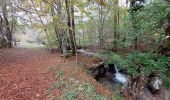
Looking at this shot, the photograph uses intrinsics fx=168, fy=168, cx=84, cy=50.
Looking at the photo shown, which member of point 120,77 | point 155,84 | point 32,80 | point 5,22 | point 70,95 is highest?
point 5,22

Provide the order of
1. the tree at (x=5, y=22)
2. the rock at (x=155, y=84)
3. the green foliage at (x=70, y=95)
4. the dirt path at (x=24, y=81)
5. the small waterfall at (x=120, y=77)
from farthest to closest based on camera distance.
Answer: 1. the tree at (x=5, y=22)
2. the small waterfall at (x=120, y=77)
3. the rock at (x=155, y=84)
4. the green foliage at (x=70, y=95)
5. the dirt path at (x=24, y=81)

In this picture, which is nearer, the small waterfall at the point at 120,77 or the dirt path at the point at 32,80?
the dirt path at the point at 32,80

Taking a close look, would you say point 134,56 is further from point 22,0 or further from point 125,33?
point 22,0

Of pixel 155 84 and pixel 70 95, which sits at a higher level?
pixel 70 95

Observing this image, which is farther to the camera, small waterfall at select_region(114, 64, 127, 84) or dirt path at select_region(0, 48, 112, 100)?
small waterfall at select_region(114, 64, 127, 84)

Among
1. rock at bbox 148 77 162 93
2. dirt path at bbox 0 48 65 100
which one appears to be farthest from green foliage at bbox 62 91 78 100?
rock at bbox 148 77 162 93

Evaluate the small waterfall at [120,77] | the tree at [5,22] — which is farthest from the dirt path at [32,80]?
the tree at [5,22]

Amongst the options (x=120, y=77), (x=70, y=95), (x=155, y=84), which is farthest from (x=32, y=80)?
(x=120, y=77)

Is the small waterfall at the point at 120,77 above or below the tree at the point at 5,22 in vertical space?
below

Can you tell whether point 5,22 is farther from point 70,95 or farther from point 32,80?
point 70,95

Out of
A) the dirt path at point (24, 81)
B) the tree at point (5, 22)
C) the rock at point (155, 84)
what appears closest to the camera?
the dirt path at point (24, 81)

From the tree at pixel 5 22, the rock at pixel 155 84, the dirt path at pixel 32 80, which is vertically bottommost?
the rock at pixel 155 84

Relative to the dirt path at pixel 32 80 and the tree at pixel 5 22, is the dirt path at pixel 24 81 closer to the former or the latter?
the dirt path at pixel 32 80

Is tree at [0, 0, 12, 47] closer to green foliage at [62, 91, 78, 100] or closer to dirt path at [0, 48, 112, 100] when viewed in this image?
dirt path at [0, 48, 112, 100]
